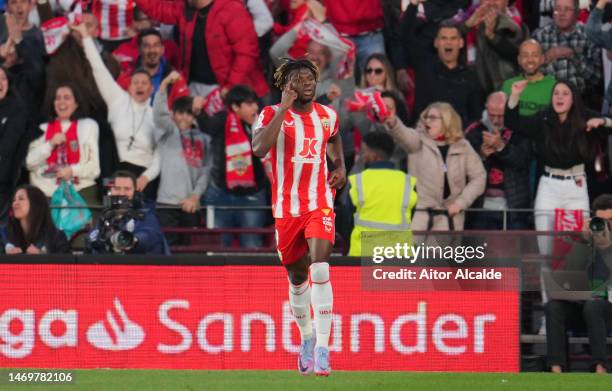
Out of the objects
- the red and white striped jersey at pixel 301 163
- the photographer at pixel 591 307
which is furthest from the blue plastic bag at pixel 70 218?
the photographer at pixel 591 307

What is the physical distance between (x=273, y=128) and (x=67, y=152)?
5.90m

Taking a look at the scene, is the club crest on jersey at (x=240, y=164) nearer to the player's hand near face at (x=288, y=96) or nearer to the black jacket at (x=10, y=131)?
the black jacket at (x=10, y=131)

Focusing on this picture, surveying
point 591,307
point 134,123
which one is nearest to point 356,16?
point 134,123

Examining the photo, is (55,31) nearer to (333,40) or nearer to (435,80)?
(333,40)

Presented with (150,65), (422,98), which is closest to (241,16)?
(150,65)

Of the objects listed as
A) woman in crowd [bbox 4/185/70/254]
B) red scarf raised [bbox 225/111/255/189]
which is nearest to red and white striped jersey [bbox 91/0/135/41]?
red scarf raised [bbox 225/111/255/189]

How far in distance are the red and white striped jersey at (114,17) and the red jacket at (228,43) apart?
296mm

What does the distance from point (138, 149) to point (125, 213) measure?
226cm

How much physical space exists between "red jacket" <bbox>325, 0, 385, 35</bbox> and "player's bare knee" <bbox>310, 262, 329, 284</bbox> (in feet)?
20.1

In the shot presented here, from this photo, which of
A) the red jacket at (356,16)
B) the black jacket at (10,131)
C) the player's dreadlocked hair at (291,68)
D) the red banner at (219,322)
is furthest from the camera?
the red jacket at (356,16)

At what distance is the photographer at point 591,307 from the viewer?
12680 millimetres

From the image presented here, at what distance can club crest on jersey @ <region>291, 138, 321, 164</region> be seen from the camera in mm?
10594

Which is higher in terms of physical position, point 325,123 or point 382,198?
point 325,123

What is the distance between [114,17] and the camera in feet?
54.0
